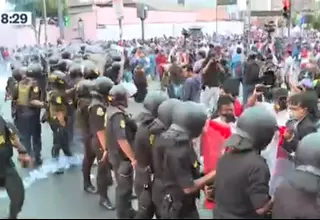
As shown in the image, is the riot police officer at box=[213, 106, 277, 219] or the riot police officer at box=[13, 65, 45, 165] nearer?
the riot police officer at box=[213, 106, 277, 219]

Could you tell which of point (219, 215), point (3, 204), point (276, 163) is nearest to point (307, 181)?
point (219, 215)

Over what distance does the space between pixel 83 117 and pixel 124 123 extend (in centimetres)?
205

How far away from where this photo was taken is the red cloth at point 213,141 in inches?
205

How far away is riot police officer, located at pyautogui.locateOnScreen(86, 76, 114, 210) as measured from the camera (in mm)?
7301

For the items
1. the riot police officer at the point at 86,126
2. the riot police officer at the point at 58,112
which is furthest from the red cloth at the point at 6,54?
the riot police officer at the point at 86,126

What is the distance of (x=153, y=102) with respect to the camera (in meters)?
5.83

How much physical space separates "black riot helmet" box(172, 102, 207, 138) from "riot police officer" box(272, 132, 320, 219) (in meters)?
1.07

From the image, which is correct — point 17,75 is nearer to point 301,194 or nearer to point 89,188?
point 89,188

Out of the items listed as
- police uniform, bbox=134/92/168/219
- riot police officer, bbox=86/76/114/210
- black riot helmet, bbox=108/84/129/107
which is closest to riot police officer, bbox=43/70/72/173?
riot police officer, bbox=86/76/114/210

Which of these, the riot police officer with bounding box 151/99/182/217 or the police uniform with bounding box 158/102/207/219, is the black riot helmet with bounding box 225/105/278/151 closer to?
the police uniform with bounding box 158/102/207/219

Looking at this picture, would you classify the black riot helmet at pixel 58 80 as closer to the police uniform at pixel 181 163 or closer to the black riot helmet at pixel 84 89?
the black riot helmet at pixel 84 89

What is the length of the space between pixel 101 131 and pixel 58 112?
2.49 metres
